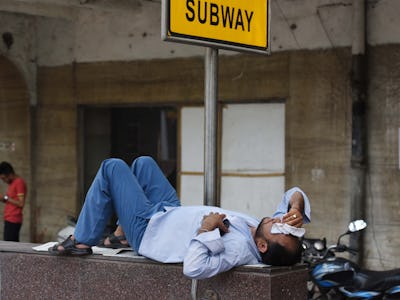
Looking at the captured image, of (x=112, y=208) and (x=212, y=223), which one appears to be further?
(x=112, y=208)

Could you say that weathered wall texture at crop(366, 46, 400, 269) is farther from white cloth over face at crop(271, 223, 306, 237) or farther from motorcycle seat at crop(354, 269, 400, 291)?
white cloth over face at crop(271, 223, 306, 237)

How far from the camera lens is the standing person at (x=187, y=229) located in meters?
4.41

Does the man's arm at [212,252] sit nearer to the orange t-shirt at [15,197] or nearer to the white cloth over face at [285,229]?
the white cloth over face at [285,229]

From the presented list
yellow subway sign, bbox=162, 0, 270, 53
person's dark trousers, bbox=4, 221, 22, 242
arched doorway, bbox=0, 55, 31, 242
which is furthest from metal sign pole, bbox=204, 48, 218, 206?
arched doorway, bbox=0, 55, 31, 242

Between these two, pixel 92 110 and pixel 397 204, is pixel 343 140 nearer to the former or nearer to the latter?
pixel 397 204

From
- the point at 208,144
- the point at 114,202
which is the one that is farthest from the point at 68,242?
the point at 208,144

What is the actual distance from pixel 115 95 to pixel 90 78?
54 cm

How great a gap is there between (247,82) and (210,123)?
5.60 meters

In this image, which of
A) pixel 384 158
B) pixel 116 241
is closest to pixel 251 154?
pixel 384 158

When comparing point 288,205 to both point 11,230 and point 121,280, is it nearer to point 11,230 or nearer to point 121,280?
point 121,280

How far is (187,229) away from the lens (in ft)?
15.5

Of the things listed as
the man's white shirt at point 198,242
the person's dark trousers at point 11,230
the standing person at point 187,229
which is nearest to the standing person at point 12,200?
the person's dark trousers at point 11,230

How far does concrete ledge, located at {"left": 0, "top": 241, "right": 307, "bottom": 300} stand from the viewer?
4.47 metres

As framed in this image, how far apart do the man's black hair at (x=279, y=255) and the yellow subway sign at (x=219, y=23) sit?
1207 mm
